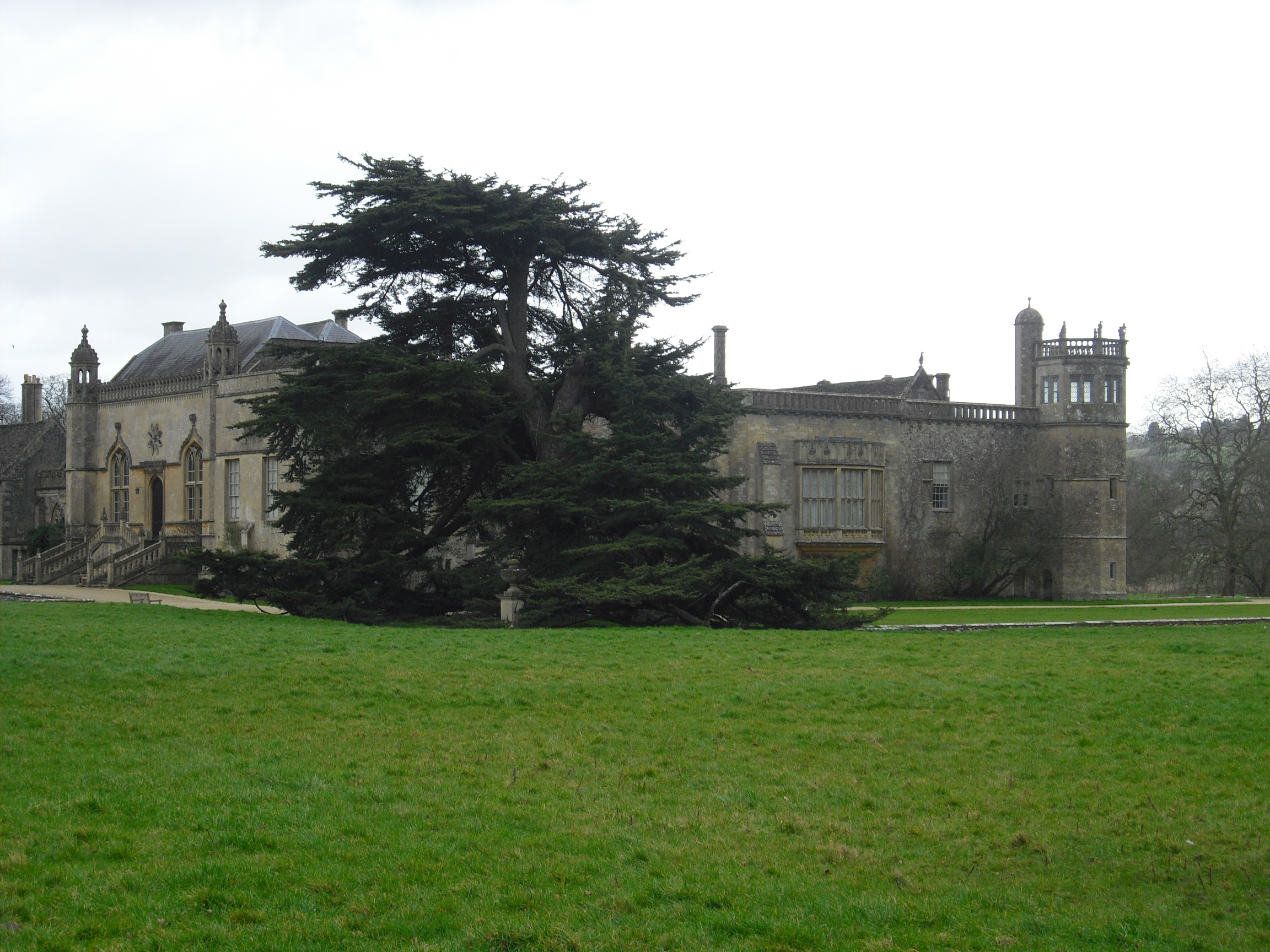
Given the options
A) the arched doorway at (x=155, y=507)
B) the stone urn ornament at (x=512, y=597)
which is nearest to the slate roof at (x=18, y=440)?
the arched doorway at (x=155, y=507)

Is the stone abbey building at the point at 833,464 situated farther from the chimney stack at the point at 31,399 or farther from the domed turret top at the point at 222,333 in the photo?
the chimney stack at the point at 31,399

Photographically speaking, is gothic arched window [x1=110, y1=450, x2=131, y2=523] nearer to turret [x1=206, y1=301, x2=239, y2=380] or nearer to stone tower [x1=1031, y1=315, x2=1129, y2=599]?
turret [x1=206, y1=301, x2=239, y2=380]

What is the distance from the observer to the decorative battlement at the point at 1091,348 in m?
42.0

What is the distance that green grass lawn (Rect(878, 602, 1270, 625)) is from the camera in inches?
1041

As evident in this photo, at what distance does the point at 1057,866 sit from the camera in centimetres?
722

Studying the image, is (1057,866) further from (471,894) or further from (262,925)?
(262,925)

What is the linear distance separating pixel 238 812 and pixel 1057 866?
4.78 metres

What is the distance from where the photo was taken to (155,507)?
42750mm

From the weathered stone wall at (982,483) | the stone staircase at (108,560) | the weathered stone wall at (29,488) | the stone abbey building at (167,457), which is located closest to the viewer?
the stone staircase at (108,560)

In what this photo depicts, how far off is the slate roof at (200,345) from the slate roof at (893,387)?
1610 centimetres

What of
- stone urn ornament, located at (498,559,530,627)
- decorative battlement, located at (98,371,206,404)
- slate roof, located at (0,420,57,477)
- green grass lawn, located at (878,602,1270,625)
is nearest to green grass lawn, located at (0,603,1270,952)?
stone urn ornament, located at (498,559,530,627)

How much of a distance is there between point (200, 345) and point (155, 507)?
5.91 m

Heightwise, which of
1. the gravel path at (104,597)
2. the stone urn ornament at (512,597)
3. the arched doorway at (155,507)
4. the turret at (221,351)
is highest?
the turret at (221,351)

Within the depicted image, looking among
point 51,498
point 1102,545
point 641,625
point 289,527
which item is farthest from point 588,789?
point 51,498
